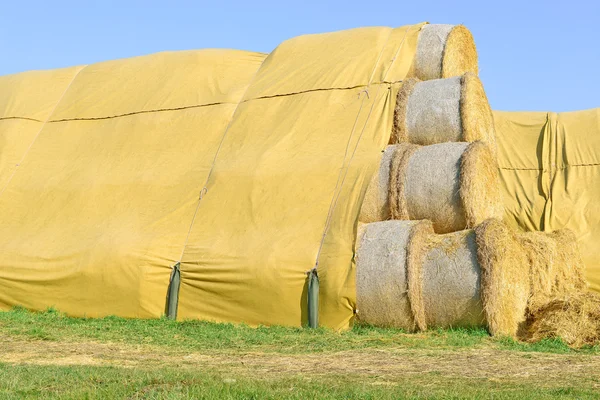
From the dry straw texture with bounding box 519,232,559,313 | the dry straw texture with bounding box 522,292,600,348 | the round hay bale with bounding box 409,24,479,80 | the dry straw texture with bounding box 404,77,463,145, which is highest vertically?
the round hay bale with bounding box 409,24,479,80

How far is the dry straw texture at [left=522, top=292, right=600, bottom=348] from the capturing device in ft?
32.4

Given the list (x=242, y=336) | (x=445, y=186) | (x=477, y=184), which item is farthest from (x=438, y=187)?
(x=242, y=336)

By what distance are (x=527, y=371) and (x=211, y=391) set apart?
3118 mm

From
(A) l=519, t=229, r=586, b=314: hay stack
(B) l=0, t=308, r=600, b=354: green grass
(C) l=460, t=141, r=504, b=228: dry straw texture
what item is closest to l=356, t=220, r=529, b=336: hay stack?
(B) l=0, t=308, r=600, b=354: green grass

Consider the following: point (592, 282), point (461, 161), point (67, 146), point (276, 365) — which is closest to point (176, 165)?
point (67, 146)

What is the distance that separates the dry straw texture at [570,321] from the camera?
989 centimetres

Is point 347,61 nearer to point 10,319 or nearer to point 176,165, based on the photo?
point 176,165

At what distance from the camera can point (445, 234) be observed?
1076 centimetres

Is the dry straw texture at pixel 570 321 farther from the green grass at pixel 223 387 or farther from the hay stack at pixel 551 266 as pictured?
the green grass at pixel 223 387

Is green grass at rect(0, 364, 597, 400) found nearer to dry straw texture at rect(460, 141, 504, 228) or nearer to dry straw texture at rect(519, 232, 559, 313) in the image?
dry straw texture at rect(519, 232, 559, 313)

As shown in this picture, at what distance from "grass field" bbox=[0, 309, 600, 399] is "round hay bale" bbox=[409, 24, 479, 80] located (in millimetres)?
4484

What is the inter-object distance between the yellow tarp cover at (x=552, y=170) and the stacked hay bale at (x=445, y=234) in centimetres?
354

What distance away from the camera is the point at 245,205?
41.3 feet

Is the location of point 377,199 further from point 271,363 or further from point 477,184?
point 271,363
